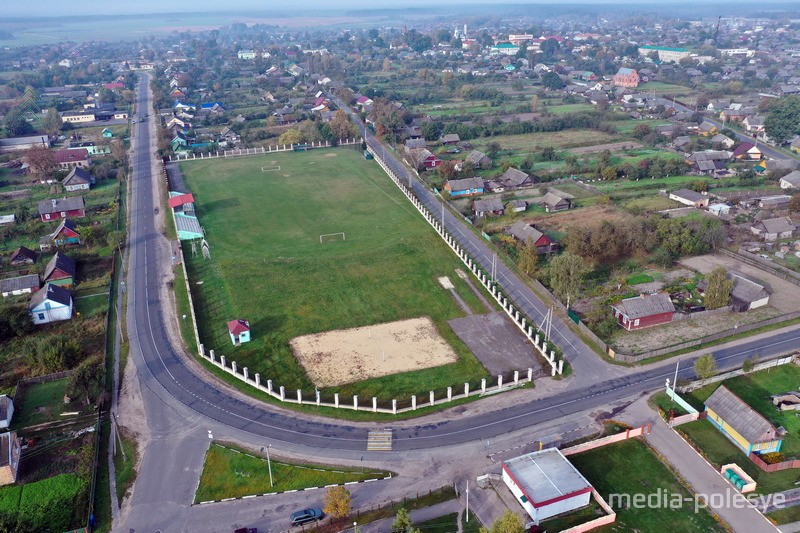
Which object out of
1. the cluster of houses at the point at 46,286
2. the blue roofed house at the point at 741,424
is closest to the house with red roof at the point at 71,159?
the cluster of houses at the point at 46,286

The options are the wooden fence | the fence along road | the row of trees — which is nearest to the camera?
the wooden fence

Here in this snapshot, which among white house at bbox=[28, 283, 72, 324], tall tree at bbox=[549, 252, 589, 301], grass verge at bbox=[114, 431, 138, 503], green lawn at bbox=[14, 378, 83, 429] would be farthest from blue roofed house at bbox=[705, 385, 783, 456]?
white house at bbox=[28, 283, 72, 324]

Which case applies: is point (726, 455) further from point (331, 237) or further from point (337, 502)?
point (331, 237)

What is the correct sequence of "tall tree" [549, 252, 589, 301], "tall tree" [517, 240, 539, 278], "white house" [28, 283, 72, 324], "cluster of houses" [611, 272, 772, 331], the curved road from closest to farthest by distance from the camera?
the curved road, "cluster of houses" [611, 272, 772, 331], "white house" [28, 283, 72, 324], "tall tree" [549, 252, 589, 301], "tall tree" [517, 240, 539, 278]

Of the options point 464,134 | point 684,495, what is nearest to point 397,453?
point 684,495

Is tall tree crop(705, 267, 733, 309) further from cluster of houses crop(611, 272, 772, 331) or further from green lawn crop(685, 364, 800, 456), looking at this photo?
green lawn crop(685, 364, 800, 456)

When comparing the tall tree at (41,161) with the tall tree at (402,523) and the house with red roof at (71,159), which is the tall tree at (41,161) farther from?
the tall tree at (402,523)
